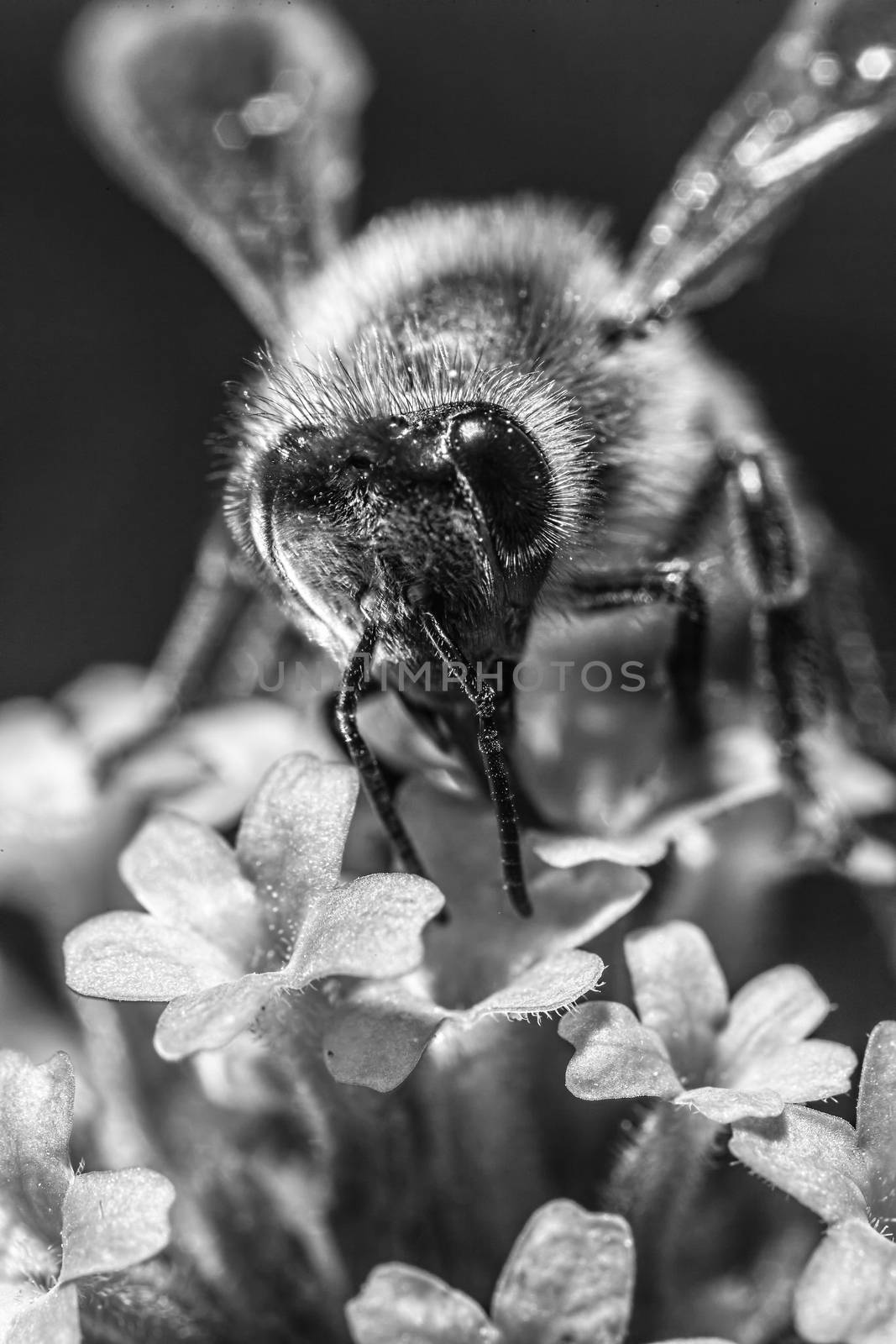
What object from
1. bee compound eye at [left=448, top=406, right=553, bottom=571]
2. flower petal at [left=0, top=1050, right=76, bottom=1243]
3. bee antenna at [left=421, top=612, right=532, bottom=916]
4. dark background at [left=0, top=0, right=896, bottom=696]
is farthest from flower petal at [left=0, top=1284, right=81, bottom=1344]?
dark background at [left=0, top=0, right=896, bottom=696]

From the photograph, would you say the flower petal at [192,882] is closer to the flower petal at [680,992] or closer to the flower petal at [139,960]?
the flower petal at [139,960]

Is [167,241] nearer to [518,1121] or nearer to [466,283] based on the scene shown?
[466,283]

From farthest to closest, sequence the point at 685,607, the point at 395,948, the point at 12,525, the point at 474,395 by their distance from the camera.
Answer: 1. the point at 12,525
2. the point at 685,607
3. the point at 474,395
4. the point at 395,948

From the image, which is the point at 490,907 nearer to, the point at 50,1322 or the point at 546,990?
the point at 546,990

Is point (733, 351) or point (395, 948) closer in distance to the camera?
point (395, 948)

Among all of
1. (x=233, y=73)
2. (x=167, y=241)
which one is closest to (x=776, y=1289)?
(x=233, y=73)

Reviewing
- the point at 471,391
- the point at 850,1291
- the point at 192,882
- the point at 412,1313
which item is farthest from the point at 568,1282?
the point at 471,391
